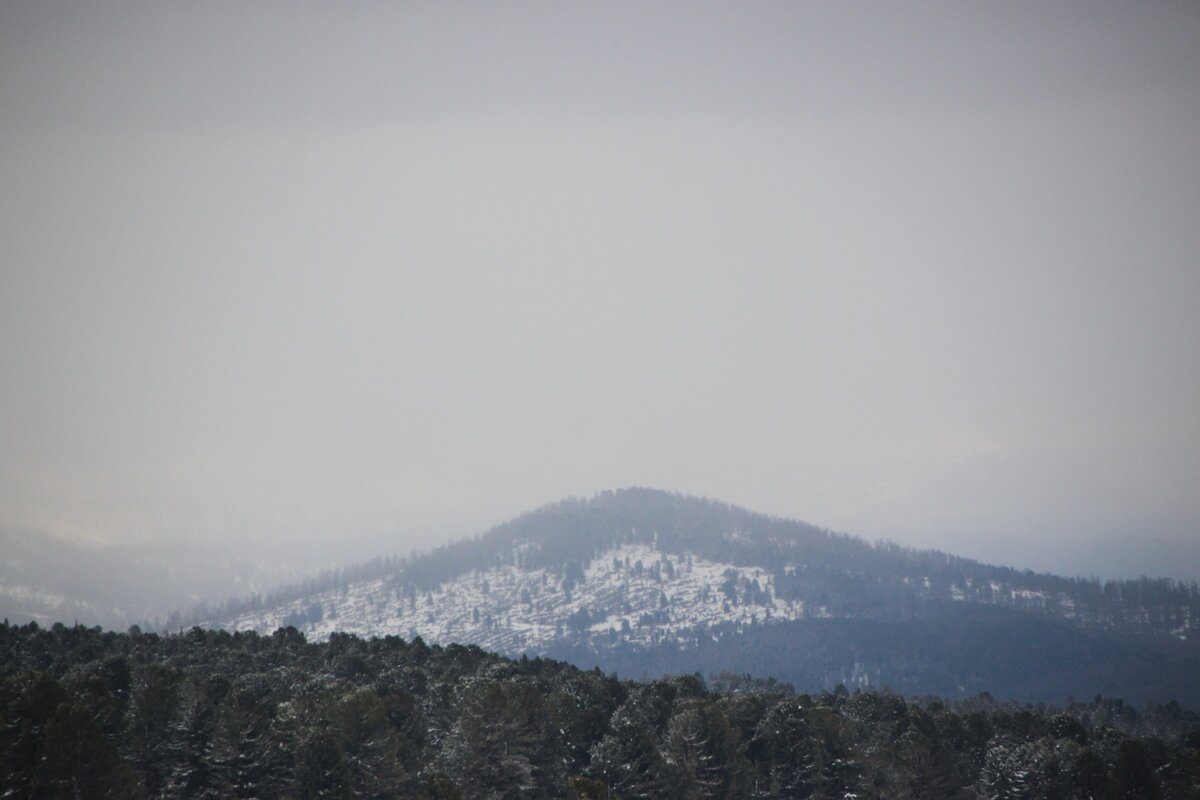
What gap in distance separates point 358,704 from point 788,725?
41280 mm

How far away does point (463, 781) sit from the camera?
76062 millimetres

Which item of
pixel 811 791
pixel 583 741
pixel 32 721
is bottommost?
pixel 811 791

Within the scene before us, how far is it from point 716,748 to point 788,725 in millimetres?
11302

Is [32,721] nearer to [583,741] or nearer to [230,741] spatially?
[230,741]

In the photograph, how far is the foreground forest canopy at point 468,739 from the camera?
63781 mm

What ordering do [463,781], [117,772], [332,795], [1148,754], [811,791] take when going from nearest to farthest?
[117,772] → [332,795] → [463,781] → [1148,754] → [811,791]

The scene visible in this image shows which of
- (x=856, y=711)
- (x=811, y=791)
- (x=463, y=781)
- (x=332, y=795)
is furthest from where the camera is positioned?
(x=856, y=711)

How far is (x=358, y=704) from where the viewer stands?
7650 centimetres

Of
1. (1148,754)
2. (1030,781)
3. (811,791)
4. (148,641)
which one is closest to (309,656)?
(148,641)

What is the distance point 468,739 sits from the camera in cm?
7744

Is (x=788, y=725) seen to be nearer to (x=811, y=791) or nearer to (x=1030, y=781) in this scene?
(x=811, y=791)

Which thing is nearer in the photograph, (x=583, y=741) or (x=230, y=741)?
(x=230, y=741)

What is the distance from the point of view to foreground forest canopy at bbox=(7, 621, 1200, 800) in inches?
2511

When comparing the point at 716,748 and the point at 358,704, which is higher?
the point at 358,704
